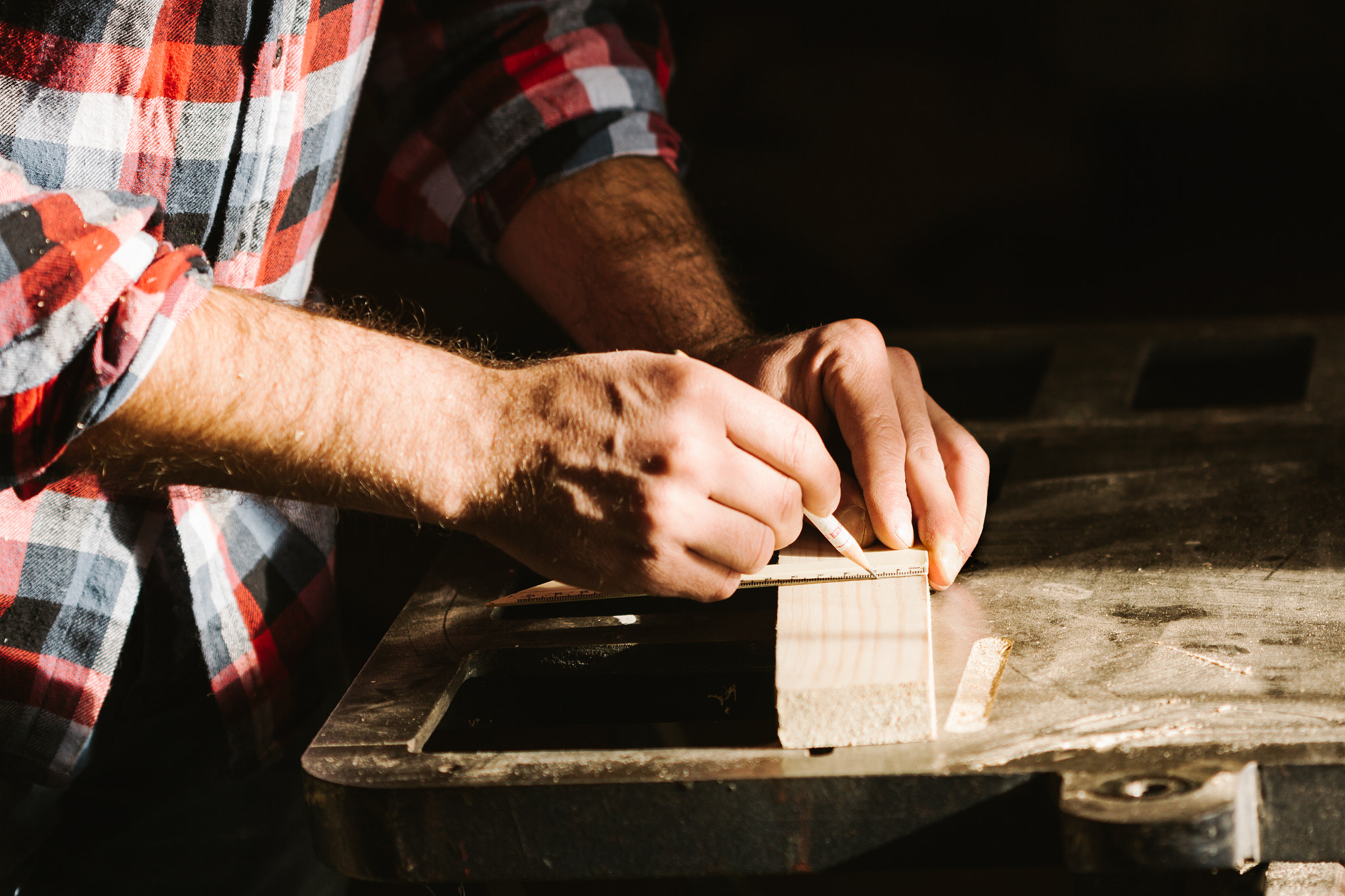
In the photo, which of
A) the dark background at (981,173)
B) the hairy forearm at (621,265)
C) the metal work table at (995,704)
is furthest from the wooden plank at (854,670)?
the dark background at (981,173)

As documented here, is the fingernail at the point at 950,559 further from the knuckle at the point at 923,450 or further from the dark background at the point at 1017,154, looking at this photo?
the dark background at the point at 1017,154

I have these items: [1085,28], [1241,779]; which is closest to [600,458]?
[1241,779]

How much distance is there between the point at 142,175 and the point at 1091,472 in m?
0.95

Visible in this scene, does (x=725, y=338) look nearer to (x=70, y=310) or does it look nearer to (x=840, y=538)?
(x=840, y=538)

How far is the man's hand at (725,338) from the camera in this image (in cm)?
85

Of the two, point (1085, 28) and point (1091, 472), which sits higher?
point (1085, 28)

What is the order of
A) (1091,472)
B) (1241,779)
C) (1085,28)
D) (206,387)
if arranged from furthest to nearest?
1. (1085,28)
2. (1091,472)
3. (206,387)
4. (1241,779)

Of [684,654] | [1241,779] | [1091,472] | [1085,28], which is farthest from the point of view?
[1085,28]

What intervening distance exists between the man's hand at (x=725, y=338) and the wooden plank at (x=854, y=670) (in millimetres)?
105

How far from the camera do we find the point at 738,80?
6.29ft

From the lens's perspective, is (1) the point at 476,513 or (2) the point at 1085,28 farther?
(2) the point at 1085,28

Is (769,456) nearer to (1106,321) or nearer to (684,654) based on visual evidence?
(684,654)

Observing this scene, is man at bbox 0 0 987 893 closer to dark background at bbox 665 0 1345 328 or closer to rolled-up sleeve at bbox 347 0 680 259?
rolled-up sleeve at bbox 347 0 680 259

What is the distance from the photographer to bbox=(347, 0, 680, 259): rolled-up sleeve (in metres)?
1.16
